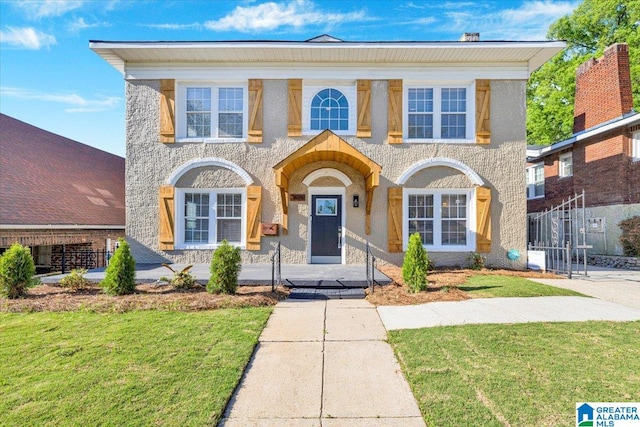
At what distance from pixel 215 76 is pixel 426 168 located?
23.7 ft

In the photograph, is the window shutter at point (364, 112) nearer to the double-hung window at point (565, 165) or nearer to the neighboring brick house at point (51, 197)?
the neighboring brick house at point (51, 197)

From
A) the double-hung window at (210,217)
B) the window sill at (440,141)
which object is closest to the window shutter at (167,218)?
the double-hung window at (210,217)

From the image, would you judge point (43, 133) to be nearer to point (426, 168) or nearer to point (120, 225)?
point (120, 225)

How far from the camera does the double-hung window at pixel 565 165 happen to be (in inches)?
605

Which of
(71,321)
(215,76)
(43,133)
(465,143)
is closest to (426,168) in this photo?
(465,143)

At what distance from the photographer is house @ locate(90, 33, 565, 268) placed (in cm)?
1041

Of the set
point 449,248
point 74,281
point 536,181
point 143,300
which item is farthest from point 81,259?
point 536,181

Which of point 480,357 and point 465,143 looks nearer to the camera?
point 480,357

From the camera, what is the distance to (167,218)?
410 inches

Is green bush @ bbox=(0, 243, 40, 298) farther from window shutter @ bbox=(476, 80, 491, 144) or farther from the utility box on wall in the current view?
the utility box on wall

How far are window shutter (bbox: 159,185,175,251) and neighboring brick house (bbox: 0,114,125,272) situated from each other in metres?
4.26

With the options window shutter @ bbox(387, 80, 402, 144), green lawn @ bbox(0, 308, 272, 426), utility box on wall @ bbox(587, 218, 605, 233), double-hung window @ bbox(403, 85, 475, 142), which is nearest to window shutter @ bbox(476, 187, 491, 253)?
double-hung window @ bbox(403, 85, 475, 142)

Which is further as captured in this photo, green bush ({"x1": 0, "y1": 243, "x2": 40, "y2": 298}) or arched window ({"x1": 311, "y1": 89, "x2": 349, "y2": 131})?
arched window ({"x1": 311, "y1": 89, "x2": 349, "y2": 131})

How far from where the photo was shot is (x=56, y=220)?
39.5 feet
